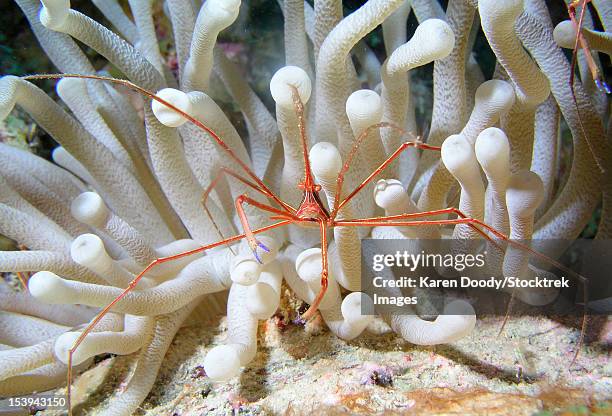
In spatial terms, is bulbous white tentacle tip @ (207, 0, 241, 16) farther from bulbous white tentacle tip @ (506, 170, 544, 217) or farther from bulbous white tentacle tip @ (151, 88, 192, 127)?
bulbous white tentacle tip @ (506, 170, 544, 217)

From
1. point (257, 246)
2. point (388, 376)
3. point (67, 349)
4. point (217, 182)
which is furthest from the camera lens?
point (217, 182)

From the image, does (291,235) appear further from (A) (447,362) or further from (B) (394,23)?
(B) (394,23)

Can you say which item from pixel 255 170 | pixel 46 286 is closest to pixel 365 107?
pixel 255 170

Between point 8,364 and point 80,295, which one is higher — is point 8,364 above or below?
below

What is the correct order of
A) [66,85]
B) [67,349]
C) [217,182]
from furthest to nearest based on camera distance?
[66,85] → [217,182] → [67,349]

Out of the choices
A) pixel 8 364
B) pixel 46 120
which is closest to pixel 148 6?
pixel 46 120

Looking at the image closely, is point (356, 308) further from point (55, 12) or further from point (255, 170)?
point (55, 12)

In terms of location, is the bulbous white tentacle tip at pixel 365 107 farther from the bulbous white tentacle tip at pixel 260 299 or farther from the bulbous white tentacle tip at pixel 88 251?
the bulbous white tentacle tip at pixel 88 251
